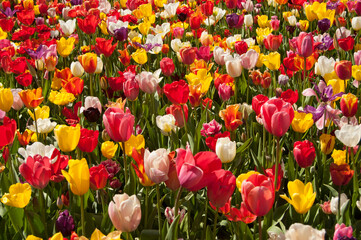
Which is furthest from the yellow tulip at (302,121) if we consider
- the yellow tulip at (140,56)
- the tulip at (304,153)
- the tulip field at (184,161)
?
the yellow tulip at (140,56)

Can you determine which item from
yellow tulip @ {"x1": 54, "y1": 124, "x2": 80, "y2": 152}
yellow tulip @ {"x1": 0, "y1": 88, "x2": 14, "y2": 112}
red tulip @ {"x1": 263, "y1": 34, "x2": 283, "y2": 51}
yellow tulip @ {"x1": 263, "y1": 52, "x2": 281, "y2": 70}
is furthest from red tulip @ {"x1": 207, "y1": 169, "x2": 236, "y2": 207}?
red tulip @ {"x1": 263, "y1": 34, "x2": 283, "y2": 51}

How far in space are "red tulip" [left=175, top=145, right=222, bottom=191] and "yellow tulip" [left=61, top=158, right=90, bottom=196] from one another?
0.32 metres

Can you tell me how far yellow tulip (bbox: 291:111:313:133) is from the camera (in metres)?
2.17

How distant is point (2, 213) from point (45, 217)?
17 centimetres

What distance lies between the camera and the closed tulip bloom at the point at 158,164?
1416 millimetres

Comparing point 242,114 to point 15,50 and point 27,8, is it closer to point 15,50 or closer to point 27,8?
point 15,50

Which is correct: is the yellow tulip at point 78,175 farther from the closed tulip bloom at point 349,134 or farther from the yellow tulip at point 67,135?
the closed tulip bloom at point 349,134

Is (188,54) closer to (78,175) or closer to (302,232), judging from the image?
(78,175)

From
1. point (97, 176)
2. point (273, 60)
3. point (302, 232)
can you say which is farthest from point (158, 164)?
point (273, 60)

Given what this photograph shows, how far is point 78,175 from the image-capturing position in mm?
1513

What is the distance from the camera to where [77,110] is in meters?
2.67

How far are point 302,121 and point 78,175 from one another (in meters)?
1.10

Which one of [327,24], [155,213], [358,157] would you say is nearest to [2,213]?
[155,213]

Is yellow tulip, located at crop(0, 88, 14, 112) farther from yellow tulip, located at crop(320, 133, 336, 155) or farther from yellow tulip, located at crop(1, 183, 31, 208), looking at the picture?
yellow tulip, located at crop(320, 133, 336, 155)
